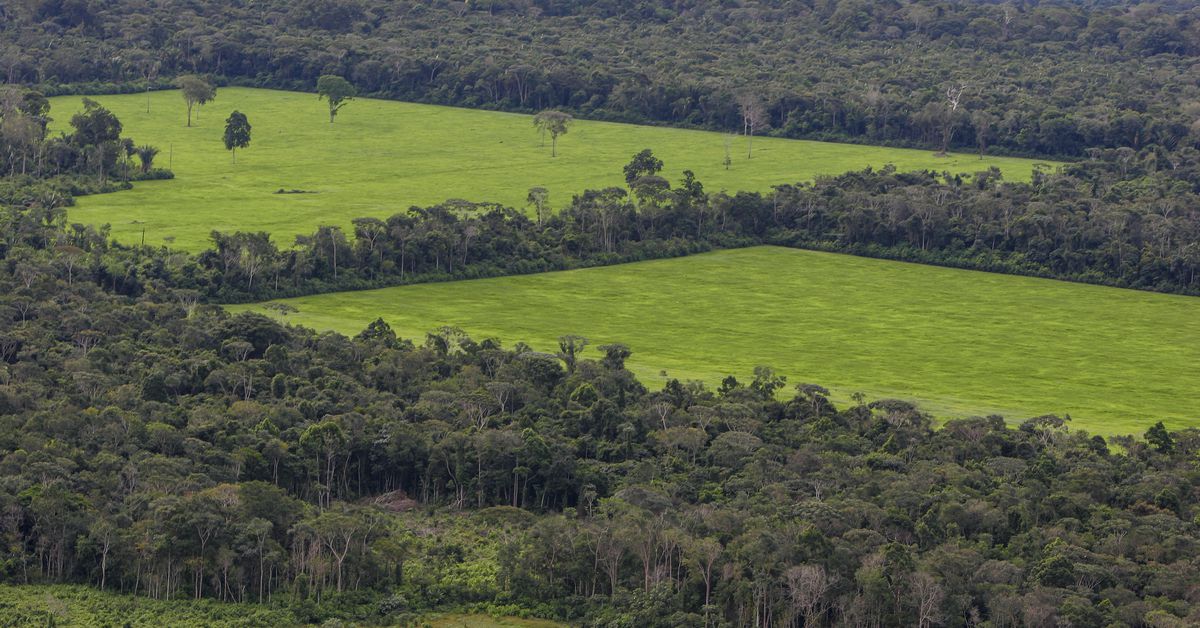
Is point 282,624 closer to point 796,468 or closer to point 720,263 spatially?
point 796,468

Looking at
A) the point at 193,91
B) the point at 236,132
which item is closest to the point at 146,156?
the point at 236,132

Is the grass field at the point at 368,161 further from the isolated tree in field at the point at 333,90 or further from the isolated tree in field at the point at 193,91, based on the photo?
the isolated tree in field at the point at 193,91

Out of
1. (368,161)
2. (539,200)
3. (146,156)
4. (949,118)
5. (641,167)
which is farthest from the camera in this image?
(949,118)

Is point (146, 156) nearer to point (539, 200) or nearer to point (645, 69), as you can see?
point (539, 200)

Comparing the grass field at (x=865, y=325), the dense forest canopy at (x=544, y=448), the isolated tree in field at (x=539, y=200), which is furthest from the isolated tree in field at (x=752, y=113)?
the grass field at (x=865, y=325)

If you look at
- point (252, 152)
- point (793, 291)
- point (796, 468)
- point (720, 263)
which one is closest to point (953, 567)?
point (796, 468)
